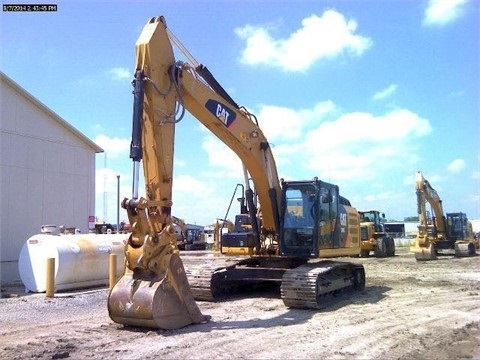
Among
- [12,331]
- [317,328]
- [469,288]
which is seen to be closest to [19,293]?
[12,331]

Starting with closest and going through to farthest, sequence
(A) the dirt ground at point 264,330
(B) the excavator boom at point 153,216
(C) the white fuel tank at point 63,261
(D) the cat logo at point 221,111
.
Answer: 1. (A) the dirt ground at point 264,330
2. (B) the excavator boom at point 153,216
3. (D) the cat logo at point 221,111
4. (C) the white fuel tank at point 63,261

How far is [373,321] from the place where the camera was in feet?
31.4

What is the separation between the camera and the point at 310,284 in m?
10.7

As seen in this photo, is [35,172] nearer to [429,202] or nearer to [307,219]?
[307,219]

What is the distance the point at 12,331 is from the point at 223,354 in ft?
14.1

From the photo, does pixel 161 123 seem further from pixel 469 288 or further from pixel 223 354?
pixel 469 288

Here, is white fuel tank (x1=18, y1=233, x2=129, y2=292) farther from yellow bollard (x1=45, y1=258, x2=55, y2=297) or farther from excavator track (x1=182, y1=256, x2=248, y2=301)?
excavator track (x1=182, y1=256, x2=248, y2=301)

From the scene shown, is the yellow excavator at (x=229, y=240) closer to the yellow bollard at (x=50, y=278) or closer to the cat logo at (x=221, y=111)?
the cat logo at (x=221, y=111)

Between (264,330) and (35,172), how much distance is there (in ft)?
44.5

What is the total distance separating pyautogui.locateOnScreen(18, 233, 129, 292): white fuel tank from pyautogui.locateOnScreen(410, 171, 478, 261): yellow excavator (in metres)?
17.1

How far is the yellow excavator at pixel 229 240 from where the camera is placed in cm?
836

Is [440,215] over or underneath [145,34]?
underneath

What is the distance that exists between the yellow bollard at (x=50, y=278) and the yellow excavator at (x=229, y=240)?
3.60m

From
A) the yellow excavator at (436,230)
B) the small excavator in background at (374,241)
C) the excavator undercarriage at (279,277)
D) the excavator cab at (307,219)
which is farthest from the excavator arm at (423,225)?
the excavator cab at (307,219)
